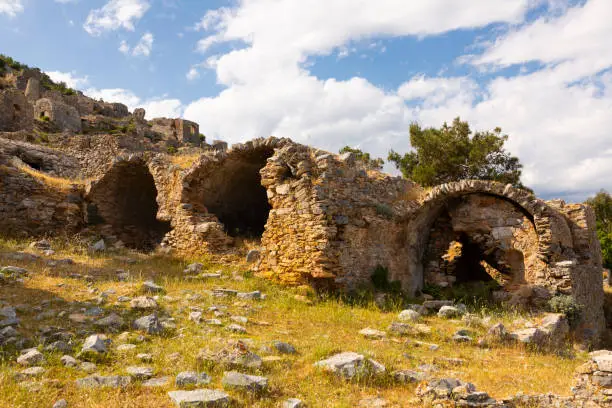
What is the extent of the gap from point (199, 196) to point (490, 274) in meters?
10.3

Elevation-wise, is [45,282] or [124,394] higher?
[45,282]

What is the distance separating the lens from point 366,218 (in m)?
10.4

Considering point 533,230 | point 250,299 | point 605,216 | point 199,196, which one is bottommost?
point 250,299

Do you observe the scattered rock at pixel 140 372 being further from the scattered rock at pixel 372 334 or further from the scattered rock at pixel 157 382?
the scattered rock at pixel 372 334

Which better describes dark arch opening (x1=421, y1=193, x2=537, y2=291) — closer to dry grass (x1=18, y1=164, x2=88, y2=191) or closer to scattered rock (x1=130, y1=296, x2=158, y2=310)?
scattered rock (x1=130, y1=296, x2=158, y2=310)

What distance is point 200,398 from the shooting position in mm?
3896

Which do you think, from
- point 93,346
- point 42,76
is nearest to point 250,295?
point 93,346

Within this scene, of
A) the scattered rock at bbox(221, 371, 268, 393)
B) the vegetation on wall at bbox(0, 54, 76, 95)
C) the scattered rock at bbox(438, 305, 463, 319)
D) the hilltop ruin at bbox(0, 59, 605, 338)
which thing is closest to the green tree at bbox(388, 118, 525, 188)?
the hilltop ruin at bbox(0, 59, 605, 338)

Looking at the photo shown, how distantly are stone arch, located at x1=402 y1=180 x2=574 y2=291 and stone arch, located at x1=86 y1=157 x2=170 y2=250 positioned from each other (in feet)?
25.4

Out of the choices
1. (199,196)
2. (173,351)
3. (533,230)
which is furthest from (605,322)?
(173,351)

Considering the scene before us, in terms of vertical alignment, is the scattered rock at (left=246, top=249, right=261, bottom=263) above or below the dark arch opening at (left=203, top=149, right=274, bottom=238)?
below

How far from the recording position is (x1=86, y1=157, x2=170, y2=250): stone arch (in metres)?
13.6

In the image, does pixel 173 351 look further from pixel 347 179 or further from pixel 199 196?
pixel 199 196

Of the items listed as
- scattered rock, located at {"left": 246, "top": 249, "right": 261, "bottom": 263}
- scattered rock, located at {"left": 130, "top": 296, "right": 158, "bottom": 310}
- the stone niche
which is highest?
the stone niche
